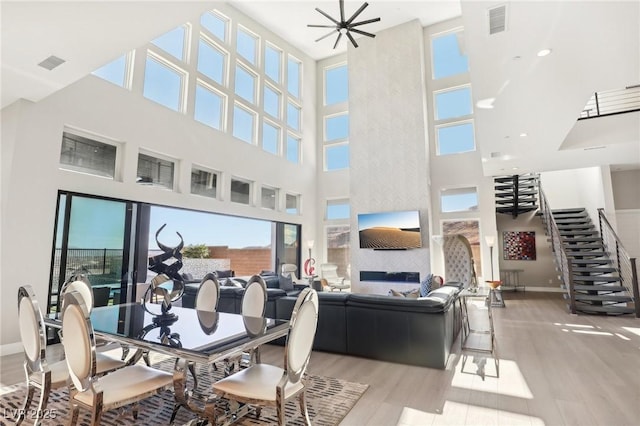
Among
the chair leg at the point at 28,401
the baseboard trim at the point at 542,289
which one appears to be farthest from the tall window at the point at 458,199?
the chair leg at the point at 28,401

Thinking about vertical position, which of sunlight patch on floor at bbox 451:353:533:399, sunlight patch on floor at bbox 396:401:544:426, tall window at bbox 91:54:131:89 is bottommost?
sunlight patch on floor at bbox 396:401:544:426

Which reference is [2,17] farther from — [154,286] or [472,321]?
[472,321]

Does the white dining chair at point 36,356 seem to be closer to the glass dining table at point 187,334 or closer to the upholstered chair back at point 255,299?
the glass dining table at point 187,334

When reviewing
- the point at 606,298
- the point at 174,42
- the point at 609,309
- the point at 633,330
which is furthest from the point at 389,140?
the point at 633,330

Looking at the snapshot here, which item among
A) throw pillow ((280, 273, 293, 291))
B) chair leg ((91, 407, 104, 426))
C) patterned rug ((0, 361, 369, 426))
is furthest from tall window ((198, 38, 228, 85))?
chair leg ((91, 407, 104, 426))

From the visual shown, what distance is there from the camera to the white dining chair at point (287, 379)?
6.69 feet

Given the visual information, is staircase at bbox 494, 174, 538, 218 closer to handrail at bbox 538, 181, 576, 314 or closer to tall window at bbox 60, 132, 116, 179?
handrail at bbox 538, 181, 576, 314

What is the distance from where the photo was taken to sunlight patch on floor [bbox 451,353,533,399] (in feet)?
9.93

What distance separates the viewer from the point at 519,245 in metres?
10.6

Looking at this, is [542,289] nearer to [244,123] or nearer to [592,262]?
[592,262]

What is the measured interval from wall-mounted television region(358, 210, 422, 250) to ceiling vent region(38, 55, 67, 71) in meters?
7.45

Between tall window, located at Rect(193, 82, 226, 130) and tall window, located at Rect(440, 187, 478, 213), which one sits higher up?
tall window, located at Rect(193, 82, 226, 130)

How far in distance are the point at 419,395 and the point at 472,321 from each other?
386 centimetres

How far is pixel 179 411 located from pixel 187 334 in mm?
732
